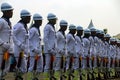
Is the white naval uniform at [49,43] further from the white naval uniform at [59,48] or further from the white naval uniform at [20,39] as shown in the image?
the white naval uniform at [20,39]

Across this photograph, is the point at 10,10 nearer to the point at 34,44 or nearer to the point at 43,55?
the point at 34,44

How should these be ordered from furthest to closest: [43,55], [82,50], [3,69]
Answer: [82,50], [43,55], [3,69]

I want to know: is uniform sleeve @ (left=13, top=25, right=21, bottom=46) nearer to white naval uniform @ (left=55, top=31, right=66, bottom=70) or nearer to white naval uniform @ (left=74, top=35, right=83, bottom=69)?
white naval uniform @ (left=55, top=31, right=66, bottom=70)

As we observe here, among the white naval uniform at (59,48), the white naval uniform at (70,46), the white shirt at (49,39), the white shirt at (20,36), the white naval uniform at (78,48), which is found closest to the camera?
the white shirt at (20,36)

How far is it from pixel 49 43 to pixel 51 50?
0.73 feet

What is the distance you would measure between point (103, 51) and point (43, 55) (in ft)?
18.0

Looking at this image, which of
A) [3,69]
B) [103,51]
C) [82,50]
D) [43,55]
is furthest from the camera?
[103,51]

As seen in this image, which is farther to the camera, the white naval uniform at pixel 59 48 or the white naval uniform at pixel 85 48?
the white naval uniform at pixel 85 48

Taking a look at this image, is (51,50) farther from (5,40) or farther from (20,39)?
(5,40)

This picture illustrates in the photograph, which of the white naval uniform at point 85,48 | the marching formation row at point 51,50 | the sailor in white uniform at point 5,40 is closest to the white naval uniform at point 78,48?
the marching formation row at point 51,50

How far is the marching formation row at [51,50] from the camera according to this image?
29.4 ft

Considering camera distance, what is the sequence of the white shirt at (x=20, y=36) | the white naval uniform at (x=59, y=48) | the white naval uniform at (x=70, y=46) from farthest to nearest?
the white naval uniform at (x=70, y=46) < the white naval uniform at (x=59, y=48) < the white shirt at (x=20, y=36)

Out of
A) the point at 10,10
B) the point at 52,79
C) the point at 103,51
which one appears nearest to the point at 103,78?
the point at 103,51

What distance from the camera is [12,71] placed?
943cm
